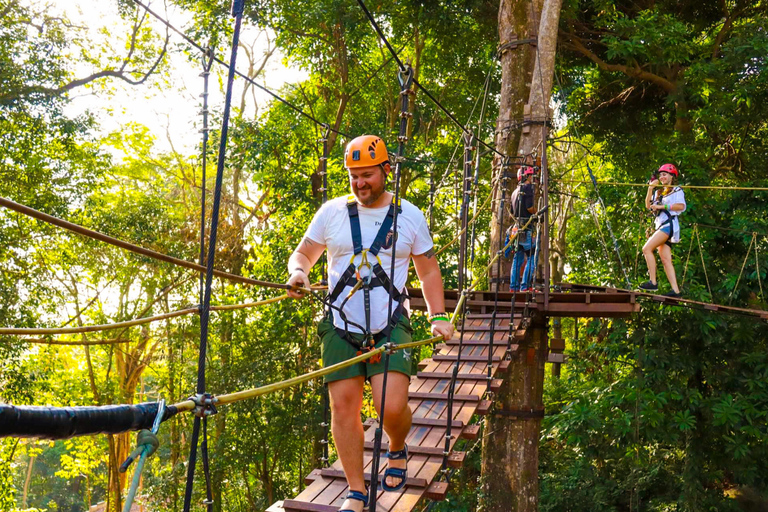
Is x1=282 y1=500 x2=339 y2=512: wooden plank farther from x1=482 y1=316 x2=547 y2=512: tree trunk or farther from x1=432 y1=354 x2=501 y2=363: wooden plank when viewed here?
x1=482 y1=316 x2=547 y2=512: tree trunk

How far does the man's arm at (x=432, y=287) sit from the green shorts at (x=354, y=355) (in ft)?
0.62

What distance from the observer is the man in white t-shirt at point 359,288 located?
7.74 feet

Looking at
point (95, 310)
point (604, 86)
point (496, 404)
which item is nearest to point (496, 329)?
point (496, 404)

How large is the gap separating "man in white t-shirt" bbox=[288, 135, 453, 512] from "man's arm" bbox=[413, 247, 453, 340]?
138 millimetres

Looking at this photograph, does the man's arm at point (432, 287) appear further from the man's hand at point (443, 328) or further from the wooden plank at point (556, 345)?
the wooden plank at point (556, 345)

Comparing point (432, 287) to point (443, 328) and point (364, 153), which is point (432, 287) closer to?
point (443, 328)

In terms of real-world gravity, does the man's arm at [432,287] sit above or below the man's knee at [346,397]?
above

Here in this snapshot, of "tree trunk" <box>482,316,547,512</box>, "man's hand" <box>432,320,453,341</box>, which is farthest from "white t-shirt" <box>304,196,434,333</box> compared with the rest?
"tree trunk" <box>482,316,547,512</box>

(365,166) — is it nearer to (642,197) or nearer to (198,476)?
(642,197)

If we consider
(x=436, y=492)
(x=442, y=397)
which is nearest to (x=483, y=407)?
(x=442, y=397)

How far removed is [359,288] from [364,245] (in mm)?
153

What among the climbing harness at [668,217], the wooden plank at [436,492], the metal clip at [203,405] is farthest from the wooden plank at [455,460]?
the climbing harness at [668,217]

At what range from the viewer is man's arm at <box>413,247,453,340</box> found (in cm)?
257

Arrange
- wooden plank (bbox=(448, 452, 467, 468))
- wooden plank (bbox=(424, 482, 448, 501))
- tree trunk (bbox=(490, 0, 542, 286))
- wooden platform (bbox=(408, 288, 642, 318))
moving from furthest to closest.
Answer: tree trunk (bbox=(490, 0, 542, 286)) → wooden platform (bbox=(408, 288, 642, 318)) → wooden plank (bbox=(448, 452, 467, 468)) → wooden plank (bbox=(424, 482, 448, 501))
